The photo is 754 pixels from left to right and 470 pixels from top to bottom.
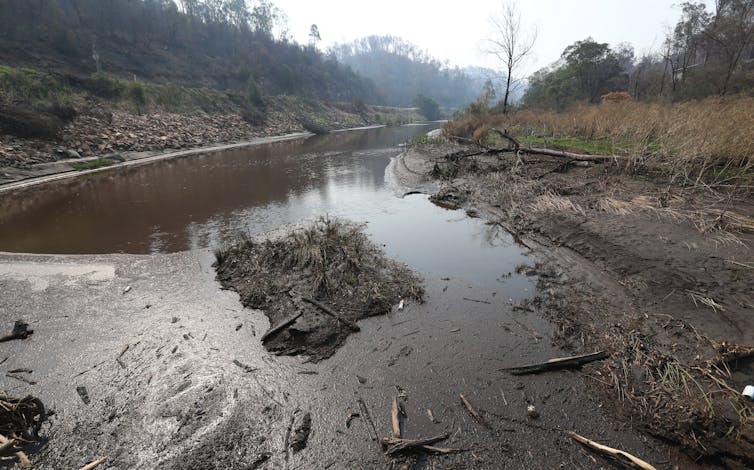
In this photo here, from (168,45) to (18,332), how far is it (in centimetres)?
6962

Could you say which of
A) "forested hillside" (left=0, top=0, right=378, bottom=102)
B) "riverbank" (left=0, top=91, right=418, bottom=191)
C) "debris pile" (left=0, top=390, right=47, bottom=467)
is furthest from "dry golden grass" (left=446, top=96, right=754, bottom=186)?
"forested hillside" (left=0, top=0, right=378, bottom=102)

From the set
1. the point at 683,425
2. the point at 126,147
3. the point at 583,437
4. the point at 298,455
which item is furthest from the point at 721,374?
the point at 126,147

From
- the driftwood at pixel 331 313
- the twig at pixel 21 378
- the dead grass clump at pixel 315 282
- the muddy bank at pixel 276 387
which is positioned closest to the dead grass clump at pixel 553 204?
the muddy bank at pixel 276 387

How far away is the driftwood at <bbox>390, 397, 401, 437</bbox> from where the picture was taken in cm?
304

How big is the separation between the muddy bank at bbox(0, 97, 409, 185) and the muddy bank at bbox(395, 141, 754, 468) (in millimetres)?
19502

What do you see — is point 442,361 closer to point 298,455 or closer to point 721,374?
point 298,455

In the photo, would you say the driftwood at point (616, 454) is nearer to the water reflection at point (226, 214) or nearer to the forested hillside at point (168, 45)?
the water reflection at point (226, 214)

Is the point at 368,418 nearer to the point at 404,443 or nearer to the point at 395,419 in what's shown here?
the point at 395,419

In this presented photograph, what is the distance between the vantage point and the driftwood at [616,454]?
2.60 m

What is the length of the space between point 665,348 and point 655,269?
1.68 metres

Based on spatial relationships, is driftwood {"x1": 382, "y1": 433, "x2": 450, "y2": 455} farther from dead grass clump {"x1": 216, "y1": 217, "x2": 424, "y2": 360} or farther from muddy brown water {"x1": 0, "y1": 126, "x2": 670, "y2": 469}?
dead grass clump {"x1": 216, "y1": 217, "x2": 424, "y2": 360}

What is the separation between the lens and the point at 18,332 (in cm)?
450

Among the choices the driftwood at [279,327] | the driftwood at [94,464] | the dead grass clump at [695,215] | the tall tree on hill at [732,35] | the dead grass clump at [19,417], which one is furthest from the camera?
the tall tree on hill at [732,35]

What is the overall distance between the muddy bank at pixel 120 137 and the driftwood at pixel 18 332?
44.4 ft
